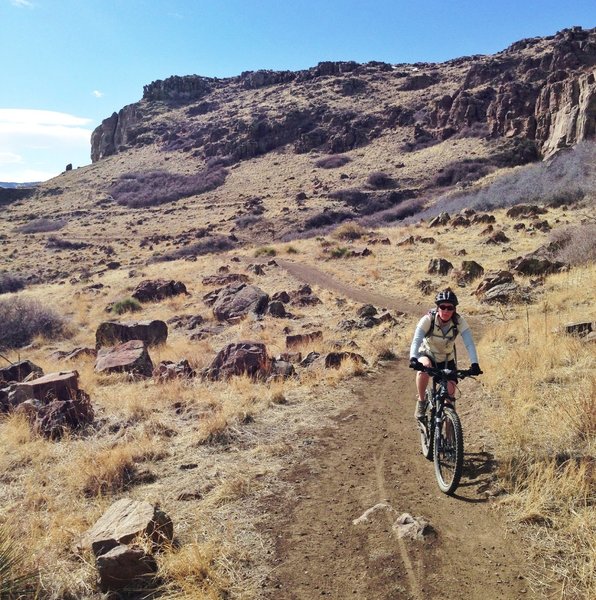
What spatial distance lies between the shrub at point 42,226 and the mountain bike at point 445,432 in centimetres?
6312

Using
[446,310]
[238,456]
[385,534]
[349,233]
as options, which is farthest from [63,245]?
[385,534]

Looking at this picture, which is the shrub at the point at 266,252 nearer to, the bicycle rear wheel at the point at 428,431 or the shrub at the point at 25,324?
the shrub at the point at 25,324

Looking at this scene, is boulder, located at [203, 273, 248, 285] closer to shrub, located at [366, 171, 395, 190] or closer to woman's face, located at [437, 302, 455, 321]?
woman's face, located at [437, 302, 455, 321]

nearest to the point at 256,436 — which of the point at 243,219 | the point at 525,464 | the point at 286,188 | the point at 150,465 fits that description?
the point at 150,465

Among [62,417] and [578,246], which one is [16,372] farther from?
[578,246]

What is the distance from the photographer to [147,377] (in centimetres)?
1044

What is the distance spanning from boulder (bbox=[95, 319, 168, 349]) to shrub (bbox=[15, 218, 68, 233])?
50.9 m

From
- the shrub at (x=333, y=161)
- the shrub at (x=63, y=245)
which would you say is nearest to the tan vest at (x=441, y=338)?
the shrub at (x=63, y=245)

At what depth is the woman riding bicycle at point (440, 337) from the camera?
17.7ft

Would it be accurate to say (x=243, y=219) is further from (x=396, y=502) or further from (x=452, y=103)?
(x=396, y=502)

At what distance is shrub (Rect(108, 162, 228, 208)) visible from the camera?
67.9 m

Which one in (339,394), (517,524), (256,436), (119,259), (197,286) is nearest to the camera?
(517,524)

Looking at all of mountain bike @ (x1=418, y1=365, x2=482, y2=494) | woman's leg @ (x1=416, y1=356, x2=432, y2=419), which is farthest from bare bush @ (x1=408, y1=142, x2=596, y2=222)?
mountain bike @ (x1=418, y1=365, x2=482, y2=494)

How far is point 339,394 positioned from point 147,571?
535 cm
